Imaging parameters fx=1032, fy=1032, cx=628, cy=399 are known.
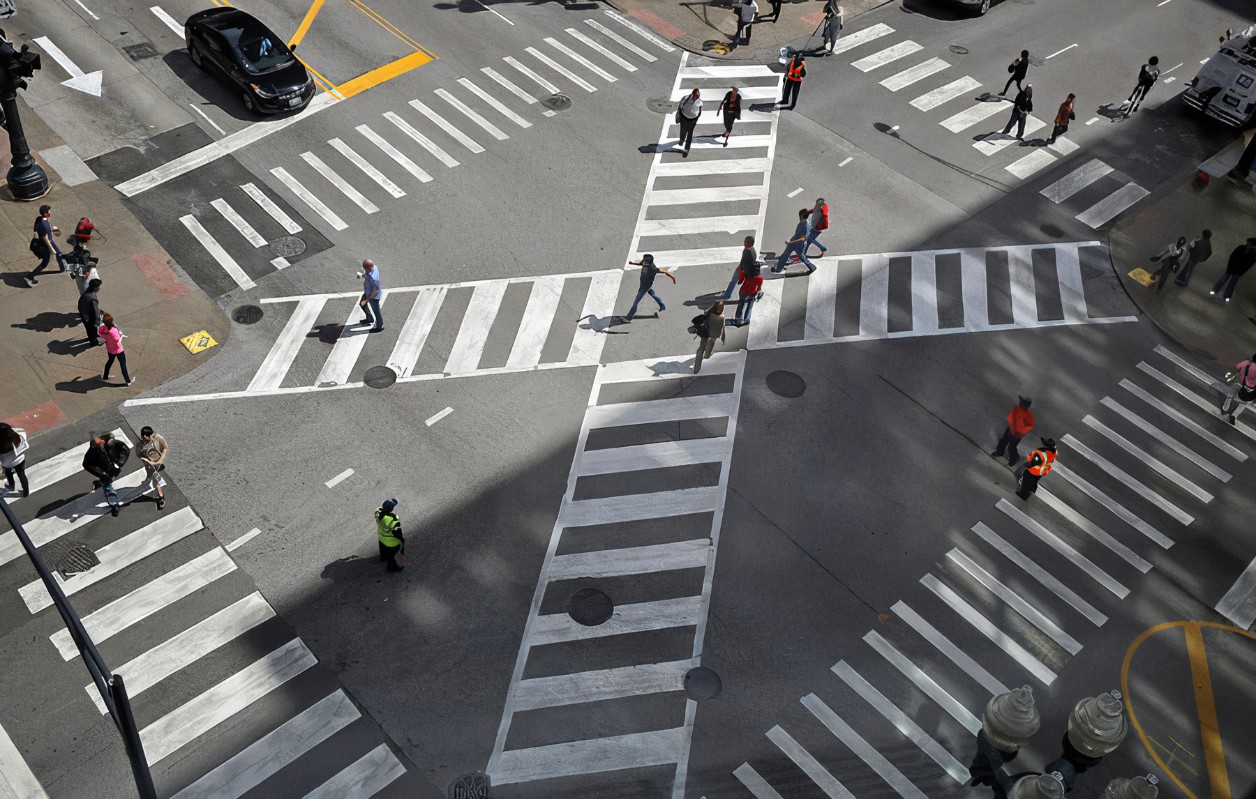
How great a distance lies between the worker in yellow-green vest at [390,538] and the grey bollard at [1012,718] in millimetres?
9958

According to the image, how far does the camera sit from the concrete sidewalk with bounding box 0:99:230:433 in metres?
21.4

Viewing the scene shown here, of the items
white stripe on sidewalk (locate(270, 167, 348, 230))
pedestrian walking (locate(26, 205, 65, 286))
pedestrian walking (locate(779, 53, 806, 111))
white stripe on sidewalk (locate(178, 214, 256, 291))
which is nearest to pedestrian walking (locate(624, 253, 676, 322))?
white stripe on sidewalk (locate(270, 167, 348, 230))

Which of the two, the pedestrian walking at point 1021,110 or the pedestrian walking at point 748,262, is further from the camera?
the pedestrian walking at point 1021,110

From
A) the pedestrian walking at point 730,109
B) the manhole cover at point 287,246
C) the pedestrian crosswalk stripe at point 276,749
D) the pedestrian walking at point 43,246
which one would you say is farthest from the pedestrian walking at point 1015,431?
the pedestrian walking at point 43,246

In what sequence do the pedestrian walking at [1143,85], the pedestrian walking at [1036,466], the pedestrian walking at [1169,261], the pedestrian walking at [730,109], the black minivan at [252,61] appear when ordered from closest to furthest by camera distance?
the pedestrian walking at [1036,466] < the pedestrian walking at [1169,261] < the black minivan at [252,61] < the pedestrian walking at [730,109] < the pedestrian walking at [1143,85]

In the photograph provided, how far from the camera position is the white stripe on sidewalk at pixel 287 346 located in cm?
2227

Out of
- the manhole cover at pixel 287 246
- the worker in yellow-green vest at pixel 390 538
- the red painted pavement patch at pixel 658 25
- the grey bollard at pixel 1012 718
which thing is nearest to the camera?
the grey bollard at pixel 1012 718

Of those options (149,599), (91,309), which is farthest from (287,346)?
(149,599)

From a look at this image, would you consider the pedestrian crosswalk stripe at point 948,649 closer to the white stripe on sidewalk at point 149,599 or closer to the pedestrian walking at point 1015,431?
the pedestrian walking at point 1015,431

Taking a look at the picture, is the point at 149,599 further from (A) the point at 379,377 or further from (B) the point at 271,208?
(B) the point at 271,208

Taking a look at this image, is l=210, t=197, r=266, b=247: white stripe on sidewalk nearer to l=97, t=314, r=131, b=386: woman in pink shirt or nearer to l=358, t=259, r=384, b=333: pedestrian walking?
l=358, t=259, r=384, b=333: pedestrian walking

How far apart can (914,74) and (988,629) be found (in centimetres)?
2142

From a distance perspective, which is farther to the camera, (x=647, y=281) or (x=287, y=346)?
(x=647, y=281)

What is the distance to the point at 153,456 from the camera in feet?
61.9
